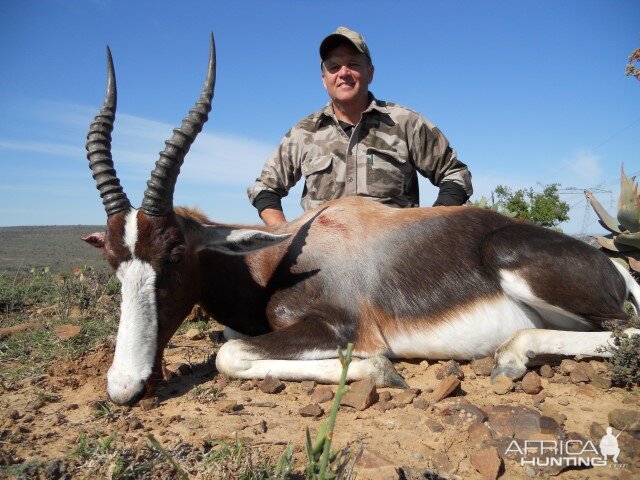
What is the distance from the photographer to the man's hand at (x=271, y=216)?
7239mm

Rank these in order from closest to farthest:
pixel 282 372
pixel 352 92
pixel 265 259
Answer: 1. pixel 282 372
2. pixel 265 259
3. pixel 352 92

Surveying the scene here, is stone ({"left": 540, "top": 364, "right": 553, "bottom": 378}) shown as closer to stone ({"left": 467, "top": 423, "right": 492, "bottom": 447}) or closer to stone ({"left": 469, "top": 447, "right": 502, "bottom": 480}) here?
stone ({"left": 467, "top": 423, "right": 492, "bottom": 447})

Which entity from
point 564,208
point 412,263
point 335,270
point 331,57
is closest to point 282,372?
point 335,270

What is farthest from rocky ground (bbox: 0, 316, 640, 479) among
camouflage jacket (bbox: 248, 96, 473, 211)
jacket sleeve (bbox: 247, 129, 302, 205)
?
jacket sleeve (bbox: 247, 129, 302, 205)

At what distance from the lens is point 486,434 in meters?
2.91

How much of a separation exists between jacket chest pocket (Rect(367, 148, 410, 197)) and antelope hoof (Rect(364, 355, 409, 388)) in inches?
139

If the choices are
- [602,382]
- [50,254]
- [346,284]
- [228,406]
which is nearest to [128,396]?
[228,406]

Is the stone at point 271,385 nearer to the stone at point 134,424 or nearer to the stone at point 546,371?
the stone at point 134,424

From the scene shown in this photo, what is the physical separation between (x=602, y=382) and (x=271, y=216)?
4950 millimetres

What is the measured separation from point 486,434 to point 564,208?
12.9 m

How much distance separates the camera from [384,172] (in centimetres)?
705

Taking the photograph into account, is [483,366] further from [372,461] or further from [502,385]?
[372,461]

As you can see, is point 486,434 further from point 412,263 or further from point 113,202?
point 113,202

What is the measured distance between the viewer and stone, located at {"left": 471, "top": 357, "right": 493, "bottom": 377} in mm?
4094
